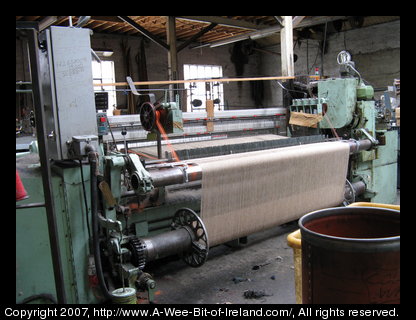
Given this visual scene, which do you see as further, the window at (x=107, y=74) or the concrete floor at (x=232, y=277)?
the window at (x=107, y=74)

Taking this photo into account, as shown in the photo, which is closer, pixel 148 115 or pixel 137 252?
pixel 137 252

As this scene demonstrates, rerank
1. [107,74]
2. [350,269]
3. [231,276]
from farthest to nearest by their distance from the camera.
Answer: [107,74]
[231,276]
[350,269]

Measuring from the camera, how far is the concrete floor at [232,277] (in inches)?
119

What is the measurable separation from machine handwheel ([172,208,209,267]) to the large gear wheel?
40 centimetres

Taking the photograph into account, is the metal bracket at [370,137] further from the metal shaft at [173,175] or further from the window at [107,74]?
the window at [107,74]

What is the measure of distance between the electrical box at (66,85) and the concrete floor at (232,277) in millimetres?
1518

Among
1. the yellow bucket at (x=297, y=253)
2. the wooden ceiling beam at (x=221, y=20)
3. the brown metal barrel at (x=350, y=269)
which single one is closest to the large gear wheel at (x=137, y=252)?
the yellow bucket at (x=297, y=253)

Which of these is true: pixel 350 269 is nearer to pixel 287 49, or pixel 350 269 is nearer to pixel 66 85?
pixel 66 85

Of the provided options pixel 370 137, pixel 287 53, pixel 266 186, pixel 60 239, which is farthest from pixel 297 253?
pixel 287 53

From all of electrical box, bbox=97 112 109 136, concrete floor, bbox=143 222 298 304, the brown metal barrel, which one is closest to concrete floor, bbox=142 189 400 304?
concrete floor, bbox=143 222 298 304

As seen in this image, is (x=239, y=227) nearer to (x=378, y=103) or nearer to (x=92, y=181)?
(x=92, y=181)

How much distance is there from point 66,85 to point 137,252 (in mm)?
1206

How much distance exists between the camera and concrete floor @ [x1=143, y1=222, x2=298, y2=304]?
3.02m

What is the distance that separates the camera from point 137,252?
99.8 inches
